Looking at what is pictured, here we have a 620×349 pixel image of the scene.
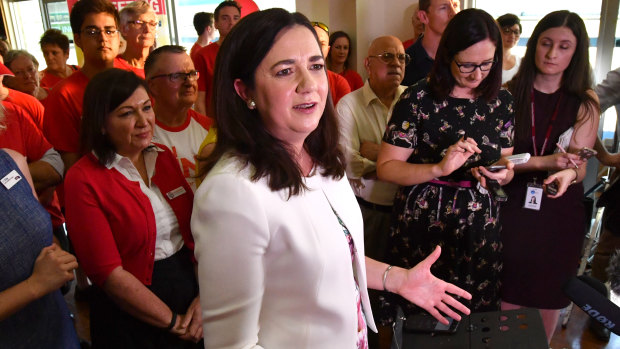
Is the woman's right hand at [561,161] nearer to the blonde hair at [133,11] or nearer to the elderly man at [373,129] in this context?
the elderly man at [373,129]

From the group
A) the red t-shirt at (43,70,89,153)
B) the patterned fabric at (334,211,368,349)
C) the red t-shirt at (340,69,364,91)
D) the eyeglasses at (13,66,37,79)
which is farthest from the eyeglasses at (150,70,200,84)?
the eyeglasses at (13,66,37,79)

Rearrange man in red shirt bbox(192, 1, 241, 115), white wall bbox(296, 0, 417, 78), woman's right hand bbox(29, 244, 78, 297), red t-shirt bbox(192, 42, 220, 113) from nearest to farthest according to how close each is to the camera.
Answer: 1. woman's right hand bbox(29, 244, 78, 297)
2. man in red shirt bbox(192, 1, 241, 115)
3. red t-shirt bbox(192, 42, 220, 113)
4. white wall bbox(296, 0, 417, 78)

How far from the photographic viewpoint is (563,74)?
2043 millimetres

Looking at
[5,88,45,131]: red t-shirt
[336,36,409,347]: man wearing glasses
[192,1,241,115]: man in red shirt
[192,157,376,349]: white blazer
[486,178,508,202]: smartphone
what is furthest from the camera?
[192,1,241,115]: man in red shirt

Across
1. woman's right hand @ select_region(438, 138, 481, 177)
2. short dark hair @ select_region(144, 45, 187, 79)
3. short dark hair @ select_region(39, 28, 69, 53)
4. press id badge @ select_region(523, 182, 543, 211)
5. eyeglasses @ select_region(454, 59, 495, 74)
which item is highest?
short dark hair @ select_region(39, 28, 69, 53)

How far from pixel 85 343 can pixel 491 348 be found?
91.4 inches

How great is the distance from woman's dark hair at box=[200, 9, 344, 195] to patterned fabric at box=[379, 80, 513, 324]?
3.09ft

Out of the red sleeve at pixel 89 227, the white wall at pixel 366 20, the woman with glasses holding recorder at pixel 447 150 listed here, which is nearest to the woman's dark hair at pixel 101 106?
the red sleeve at pixel 89 227

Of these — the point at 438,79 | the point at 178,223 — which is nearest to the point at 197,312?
the point at 178,223

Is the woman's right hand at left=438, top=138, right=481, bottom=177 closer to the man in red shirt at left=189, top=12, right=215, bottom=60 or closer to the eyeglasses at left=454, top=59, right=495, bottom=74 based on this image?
the eyeglasses at left=454, top=59, right=495, bottom=74

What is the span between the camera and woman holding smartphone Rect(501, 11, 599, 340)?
2.01 m

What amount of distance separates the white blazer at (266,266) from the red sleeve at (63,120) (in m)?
1.51

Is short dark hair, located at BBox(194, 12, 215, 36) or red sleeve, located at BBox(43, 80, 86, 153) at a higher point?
short dark hair, located at BBox(194, 12, 215, 36)

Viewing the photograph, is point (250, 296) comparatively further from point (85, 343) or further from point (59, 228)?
point (85, 343)
